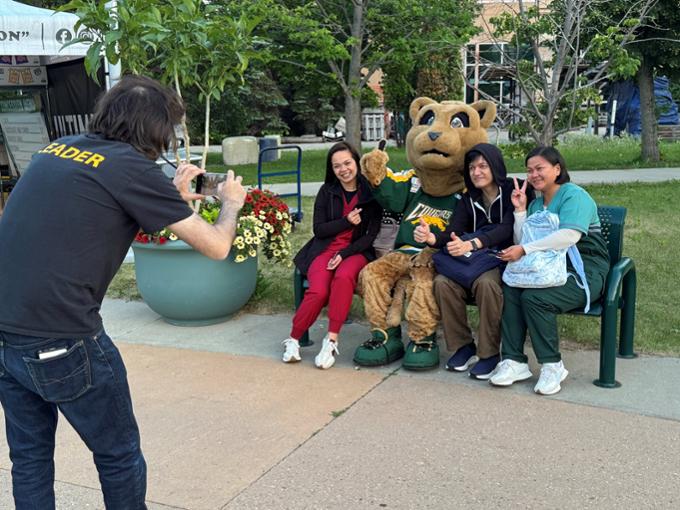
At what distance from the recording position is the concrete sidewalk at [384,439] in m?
3.19

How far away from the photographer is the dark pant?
4324mm

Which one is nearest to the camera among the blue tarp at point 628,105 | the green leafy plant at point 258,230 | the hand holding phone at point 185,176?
the hand holding phone at point 185,176

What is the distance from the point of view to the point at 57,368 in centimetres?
234

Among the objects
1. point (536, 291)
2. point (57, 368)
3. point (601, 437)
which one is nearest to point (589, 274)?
point (536, 291)

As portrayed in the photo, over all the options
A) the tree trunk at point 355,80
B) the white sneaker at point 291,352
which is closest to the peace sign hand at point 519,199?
the white sneaker at point 291,352

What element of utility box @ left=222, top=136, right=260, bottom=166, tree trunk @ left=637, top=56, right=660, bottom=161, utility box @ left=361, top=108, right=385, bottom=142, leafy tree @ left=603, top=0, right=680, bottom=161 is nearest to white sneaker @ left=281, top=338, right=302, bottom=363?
leafy tree @ left=603, top=0, right=680, bottom=161

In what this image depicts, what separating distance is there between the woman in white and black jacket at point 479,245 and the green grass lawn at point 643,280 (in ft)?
2.87

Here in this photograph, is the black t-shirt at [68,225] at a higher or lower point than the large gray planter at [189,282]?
higher

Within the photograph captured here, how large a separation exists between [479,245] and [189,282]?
212cm

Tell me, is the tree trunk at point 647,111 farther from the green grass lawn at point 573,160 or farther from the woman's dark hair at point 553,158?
the woman's dark hair at point 553,158

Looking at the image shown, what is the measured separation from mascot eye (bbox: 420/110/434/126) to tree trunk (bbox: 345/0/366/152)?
8.47 m

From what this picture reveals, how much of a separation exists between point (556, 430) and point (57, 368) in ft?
7.96

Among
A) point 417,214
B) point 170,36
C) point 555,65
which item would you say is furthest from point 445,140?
point 555,65

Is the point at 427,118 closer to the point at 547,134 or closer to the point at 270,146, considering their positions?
the point at 547,134
